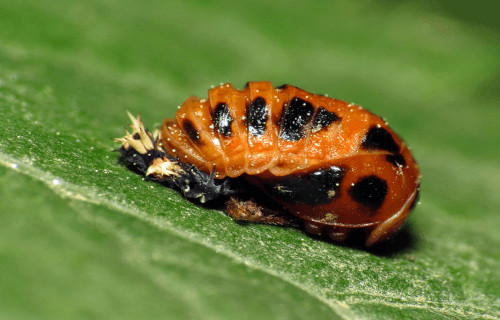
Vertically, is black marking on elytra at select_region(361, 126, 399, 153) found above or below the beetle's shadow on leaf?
above

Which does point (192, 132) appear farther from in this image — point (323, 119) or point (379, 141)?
point (379, 141)

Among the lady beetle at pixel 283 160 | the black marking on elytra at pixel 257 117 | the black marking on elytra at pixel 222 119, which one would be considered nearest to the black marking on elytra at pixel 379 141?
the lady beetle at pixel 283 160

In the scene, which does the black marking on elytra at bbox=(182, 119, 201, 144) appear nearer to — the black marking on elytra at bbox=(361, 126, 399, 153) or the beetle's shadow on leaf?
the black marking on elytra at bbox=(361, 126, 399, 153)

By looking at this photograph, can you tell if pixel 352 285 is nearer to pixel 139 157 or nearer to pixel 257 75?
pixel 139 157

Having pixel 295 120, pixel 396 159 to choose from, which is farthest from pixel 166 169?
pixel 396 159

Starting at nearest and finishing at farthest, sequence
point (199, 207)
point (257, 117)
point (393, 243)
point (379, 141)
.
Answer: point (199, 207)
point (257, 117)
point (379, 141)
point (393, 243)

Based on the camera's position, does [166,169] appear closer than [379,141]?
Yes

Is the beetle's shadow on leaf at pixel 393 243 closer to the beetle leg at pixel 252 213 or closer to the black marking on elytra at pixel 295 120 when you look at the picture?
the beetle leg at pixel 252 213

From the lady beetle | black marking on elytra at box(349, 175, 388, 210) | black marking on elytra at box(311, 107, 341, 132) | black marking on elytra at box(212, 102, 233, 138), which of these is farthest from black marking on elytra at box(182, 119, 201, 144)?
black marking on elytra at box(349, 175, 388, 210)
